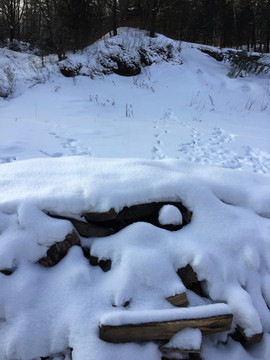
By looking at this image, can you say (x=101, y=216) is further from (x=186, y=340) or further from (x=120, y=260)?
(x=186, y=340)

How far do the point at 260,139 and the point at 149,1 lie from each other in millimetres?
11748

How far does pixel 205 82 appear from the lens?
10383 mm

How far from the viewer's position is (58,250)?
1851mm

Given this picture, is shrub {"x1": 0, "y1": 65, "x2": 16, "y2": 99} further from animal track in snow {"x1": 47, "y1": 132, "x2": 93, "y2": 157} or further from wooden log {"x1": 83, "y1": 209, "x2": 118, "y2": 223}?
wooden log {"x1": 83, "y1": 209, "x2": 118, "y2": 223}

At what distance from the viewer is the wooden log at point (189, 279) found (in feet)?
6.03

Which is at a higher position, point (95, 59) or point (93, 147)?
point (95, 59)

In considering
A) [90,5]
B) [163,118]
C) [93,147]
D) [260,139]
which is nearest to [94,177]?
[93,147]

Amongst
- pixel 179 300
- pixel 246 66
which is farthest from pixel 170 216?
pixel 246 66

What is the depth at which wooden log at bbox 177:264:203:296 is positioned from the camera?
72.3 inches

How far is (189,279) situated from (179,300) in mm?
205

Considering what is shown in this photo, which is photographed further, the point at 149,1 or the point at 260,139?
the point at 149,1

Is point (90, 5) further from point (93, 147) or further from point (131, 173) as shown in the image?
point (131, 173)

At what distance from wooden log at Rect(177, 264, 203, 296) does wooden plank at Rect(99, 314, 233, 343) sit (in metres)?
0.25

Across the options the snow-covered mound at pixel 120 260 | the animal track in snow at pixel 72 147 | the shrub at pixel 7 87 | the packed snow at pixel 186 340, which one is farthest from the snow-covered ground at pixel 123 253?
the shrub at pixel 7 87
